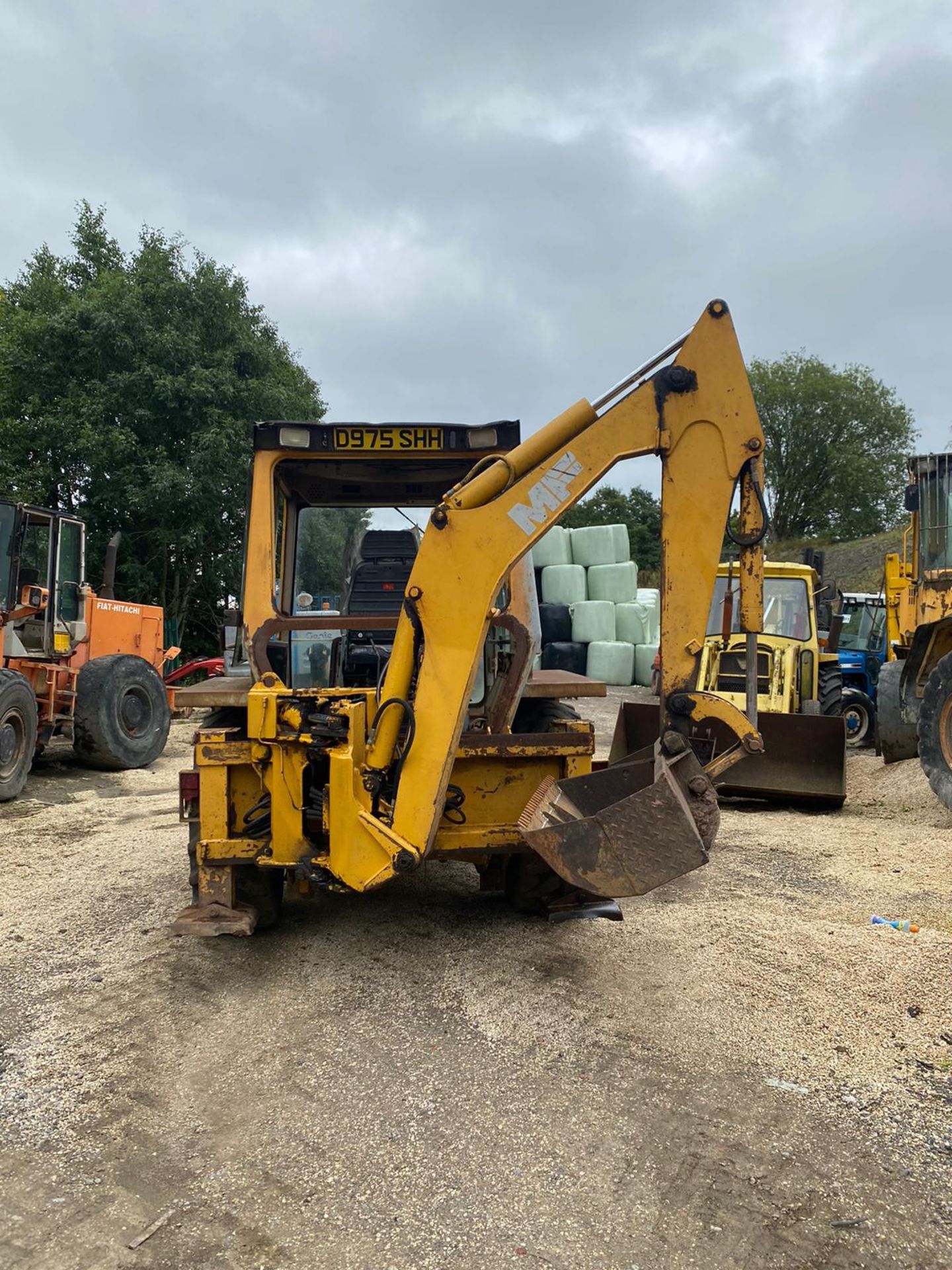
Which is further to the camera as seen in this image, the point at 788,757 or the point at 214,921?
the point at 788,757

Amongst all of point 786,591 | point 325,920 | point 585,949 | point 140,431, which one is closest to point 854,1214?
point 585,949

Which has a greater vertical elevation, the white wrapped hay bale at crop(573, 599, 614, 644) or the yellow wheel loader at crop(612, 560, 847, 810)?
the white wrapped hay bale at crop(573, 599, 614, 644)

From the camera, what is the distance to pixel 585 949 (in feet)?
13.6

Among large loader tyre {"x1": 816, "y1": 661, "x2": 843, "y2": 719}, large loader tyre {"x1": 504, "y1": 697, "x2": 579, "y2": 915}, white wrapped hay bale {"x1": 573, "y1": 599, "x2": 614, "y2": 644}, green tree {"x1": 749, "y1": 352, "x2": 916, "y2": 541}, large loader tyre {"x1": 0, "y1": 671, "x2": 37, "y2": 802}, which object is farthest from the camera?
green tree {"x1": 749, "y1": 352, "x2": 916, "y2": 541}

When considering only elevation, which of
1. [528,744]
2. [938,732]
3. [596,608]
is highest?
[596,608]

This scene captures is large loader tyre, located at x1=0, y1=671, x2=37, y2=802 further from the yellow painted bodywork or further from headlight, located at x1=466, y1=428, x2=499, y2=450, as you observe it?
the yellow painted bodywork

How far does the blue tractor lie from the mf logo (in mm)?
10094

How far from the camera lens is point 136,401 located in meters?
16.6

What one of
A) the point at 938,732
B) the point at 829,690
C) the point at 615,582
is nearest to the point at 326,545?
the point at 938,732

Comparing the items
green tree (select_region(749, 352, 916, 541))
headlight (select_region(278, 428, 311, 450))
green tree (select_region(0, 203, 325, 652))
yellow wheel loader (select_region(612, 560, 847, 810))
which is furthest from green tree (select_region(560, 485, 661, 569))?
headlight (select_region(278, 428, 311, 450))

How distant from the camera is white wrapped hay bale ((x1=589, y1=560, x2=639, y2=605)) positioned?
2025 cm

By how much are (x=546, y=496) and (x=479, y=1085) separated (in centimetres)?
208

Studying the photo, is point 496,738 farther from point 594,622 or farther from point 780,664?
point 594,622

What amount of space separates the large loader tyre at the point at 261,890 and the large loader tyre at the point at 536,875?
1.14m
